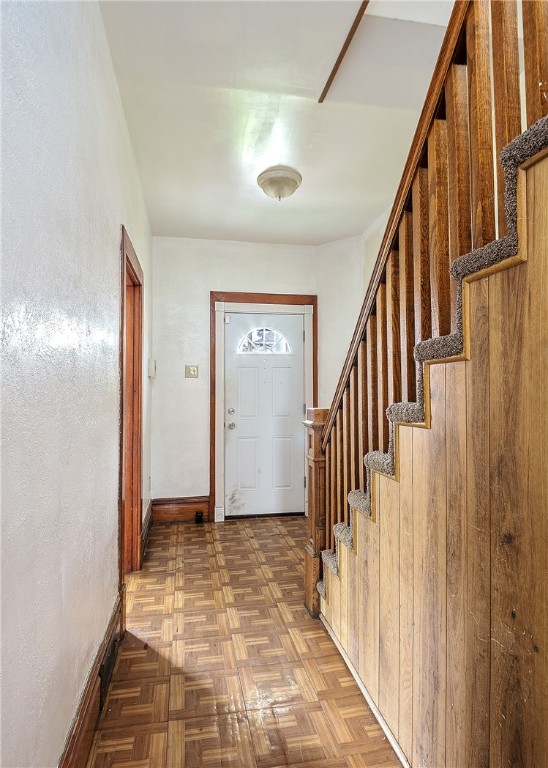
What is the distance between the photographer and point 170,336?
4.09 metres

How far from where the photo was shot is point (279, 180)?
2.85m

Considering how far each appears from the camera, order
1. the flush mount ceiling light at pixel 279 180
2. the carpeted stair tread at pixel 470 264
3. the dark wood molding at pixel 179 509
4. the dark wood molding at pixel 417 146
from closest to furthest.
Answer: the carpeted stair tread at pixel 470 264 → the dark wood molding at pixel 417 146 → the flush mount ceiling light at pixel 279 180 → the dark wood molding at pixel 179 509

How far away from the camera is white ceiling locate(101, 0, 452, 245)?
1668 mm

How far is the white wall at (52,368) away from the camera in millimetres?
870

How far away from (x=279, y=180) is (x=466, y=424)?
7.62 ft

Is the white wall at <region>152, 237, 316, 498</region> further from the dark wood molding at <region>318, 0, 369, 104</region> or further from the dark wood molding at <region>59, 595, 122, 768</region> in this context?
the dark wood molding at <region>59, 595, 122, 768</region>

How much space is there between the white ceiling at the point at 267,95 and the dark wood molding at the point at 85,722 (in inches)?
93.4

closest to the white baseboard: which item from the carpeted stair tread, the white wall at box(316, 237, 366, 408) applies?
the carpeted stair tread

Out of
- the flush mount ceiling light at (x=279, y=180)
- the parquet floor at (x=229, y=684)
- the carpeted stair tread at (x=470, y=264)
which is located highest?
the flush mount ceiling light at (x=279, y=180)

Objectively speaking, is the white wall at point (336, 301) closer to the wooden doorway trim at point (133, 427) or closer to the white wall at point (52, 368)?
the wooden doorway trim at point (133, 427)

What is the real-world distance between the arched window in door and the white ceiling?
119 cm

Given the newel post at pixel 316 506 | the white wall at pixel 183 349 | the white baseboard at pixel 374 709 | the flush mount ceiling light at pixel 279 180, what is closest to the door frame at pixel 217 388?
the white wall at pixel 183 349

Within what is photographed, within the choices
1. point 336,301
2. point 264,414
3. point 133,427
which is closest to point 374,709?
point 133,427

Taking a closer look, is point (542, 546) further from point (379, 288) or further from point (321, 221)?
point (321, 221)
